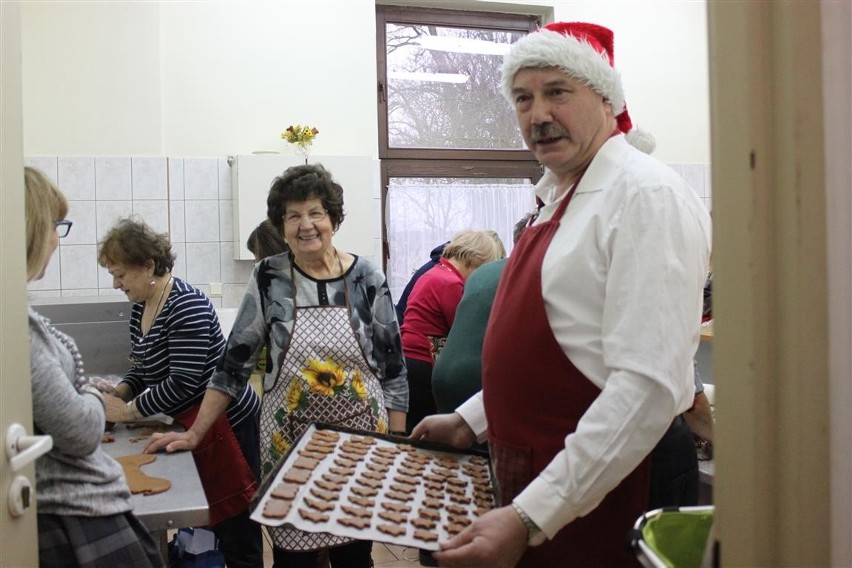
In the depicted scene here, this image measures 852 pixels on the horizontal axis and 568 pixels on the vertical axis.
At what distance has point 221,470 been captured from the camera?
230 centimetres

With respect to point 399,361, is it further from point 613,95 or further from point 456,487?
point 613,95

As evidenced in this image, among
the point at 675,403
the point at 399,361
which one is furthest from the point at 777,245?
the point at 399,361

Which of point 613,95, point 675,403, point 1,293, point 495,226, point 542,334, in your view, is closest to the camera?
point 1,293

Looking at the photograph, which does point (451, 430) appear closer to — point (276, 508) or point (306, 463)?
point (306, 463)

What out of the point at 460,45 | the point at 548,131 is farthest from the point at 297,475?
the point at 460,45

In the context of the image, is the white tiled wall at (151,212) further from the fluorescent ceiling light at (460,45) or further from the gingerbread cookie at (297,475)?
the gingerbread cookie at (297,475)

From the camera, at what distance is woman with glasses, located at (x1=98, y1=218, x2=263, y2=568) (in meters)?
2.30

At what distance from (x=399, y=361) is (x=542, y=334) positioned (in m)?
1.12

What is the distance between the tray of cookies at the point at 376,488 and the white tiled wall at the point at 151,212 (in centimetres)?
291

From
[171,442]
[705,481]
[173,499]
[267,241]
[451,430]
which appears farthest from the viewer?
[267,241]

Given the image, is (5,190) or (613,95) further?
(613,95)

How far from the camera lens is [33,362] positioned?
112 centimetres

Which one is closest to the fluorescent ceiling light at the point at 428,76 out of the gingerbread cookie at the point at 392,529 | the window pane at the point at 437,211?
the window pane at the point at 437,211

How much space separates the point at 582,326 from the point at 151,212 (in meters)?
3.51
